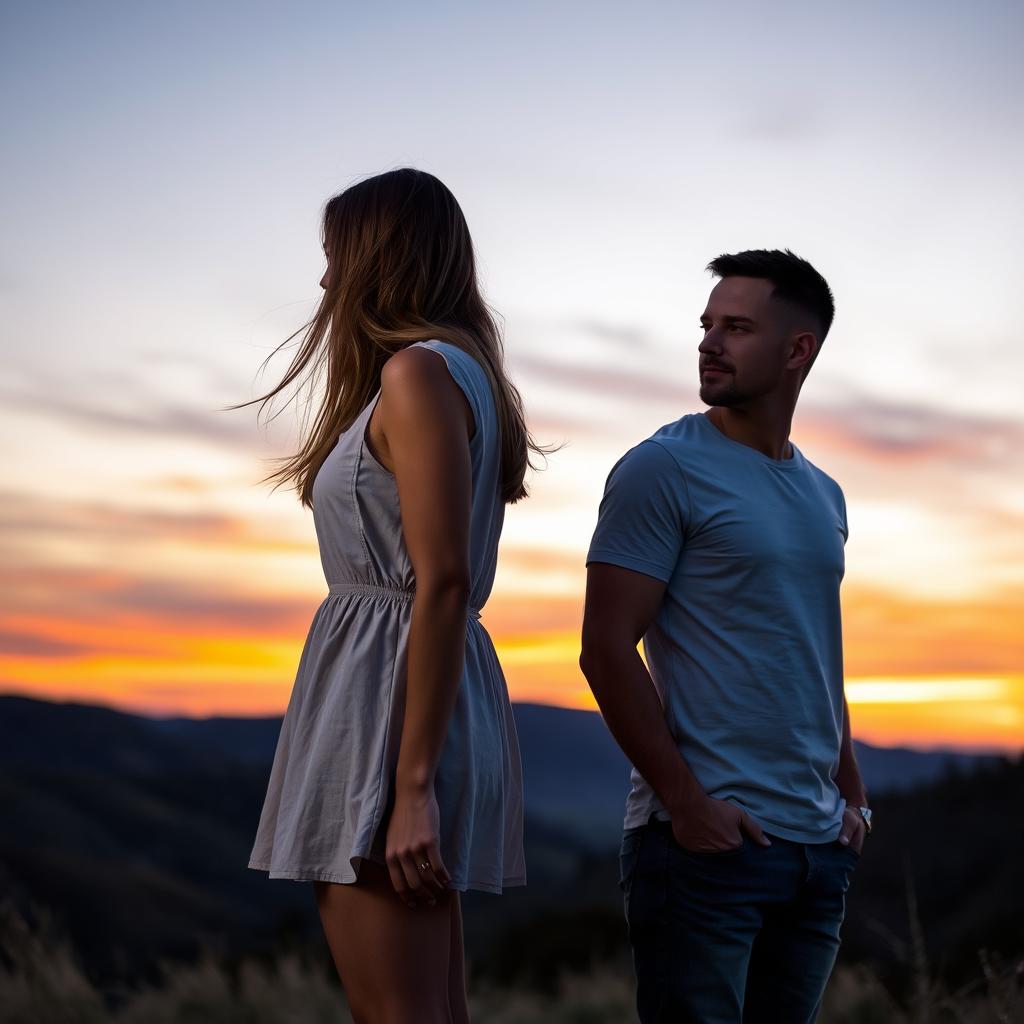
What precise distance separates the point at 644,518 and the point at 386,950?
38.8 inches

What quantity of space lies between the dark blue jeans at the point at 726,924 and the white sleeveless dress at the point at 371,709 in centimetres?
35

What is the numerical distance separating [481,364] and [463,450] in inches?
10.4

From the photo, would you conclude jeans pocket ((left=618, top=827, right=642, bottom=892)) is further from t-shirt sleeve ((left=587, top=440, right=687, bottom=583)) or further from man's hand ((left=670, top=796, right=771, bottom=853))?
t-shirt sleeve ((left=587, top=440, right=687, bottom=583))

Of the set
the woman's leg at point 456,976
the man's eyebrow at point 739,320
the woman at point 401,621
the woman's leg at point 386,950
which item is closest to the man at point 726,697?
the man's eyebrow at point 739,320

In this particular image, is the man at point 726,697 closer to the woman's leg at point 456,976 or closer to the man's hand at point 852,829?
the man's hand at point 852,829

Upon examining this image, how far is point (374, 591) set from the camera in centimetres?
226

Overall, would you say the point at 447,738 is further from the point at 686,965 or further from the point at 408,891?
the point at 686,965

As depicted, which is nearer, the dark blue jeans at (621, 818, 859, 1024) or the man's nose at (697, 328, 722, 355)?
the dark blue jeans at (621, 818, 859, 1024)

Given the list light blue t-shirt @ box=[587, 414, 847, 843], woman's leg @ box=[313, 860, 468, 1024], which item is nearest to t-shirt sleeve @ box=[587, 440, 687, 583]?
light blue t-shirt @ box=[587, 414, 847, 843]

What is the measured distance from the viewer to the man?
252 centimetres

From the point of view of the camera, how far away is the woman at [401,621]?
2.07 m

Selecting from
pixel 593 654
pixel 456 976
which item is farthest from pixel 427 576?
pixel 456 976

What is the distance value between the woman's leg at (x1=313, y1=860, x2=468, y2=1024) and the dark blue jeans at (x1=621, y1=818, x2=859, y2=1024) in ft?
1.83

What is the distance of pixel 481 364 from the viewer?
7.67ft
